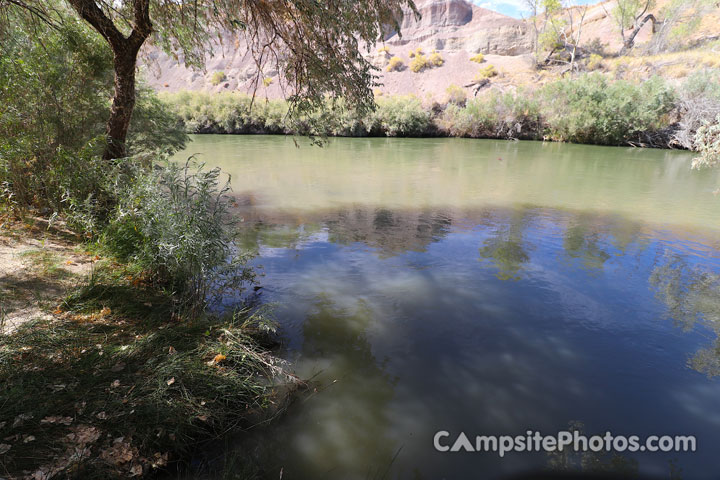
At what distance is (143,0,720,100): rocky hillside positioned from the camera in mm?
57281

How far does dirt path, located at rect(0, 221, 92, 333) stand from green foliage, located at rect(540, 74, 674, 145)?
114 feet

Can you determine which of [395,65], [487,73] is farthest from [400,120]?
[395,65]

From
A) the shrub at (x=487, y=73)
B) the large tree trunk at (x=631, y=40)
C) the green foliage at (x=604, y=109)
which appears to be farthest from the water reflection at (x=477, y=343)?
the large tree trunk at (x=631, y=40)

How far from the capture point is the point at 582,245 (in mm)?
8609

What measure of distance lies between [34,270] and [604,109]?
118 feet

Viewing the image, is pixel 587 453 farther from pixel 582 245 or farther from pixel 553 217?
pixel 553 217

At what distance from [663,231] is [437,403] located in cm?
922

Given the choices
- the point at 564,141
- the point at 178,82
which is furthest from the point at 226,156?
the point at 178,82

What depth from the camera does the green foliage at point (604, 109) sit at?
93.8 feet

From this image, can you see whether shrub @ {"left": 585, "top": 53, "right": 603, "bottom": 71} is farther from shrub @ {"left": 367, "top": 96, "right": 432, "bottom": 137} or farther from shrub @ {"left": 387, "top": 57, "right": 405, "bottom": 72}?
shrub @ {"left": 367, "top": 96, "right": 432, "bottom": 137}

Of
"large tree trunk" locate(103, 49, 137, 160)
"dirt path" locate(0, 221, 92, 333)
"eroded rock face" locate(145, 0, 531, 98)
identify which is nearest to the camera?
"dirt path" locate(0, 221, 92, 333)

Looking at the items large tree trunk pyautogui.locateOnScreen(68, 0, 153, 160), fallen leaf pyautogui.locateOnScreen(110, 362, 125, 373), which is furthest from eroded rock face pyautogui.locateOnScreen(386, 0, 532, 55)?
fallen leaf pyautogui.locateOnScreen(110, 362, 125, 373)

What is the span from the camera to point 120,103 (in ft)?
20.7

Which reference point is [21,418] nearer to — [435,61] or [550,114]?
[550,114]
